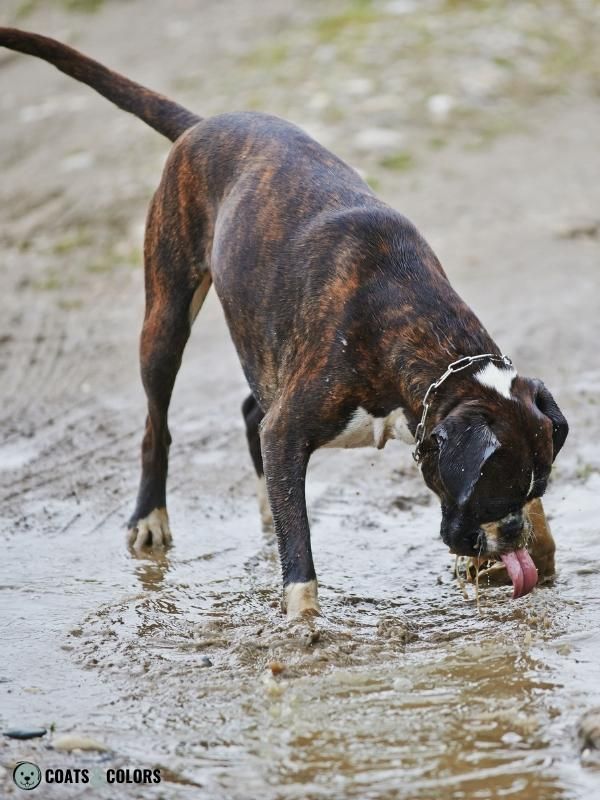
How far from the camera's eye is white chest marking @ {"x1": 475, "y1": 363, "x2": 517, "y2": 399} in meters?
4.46

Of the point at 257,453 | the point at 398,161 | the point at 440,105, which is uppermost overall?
the point at 257,453

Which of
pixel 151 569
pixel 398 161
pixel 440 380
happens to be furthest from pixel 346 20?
pixel 440 380

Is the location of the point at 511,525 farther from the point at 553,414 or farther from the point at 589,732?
the point at 589,732

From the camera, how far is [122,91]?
6402 millimetres

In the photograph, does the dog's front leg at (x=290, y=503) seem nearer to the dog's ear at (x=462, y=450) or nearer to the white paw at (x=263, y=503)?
the dog's ear at (x=462, y=450)

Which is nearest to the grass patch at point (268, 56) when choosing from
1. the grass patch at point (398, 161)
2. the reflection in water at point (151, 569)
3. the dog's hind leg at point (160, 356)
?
the grass patch at point (398, 161)

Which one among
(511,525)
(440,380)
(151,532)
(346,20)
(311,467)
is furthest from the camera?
(346,20)

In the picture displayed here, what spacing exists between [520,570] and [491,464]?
456 mm

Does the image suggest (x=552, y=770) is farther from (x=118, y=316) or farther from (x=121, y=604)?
(x=118, y=316)

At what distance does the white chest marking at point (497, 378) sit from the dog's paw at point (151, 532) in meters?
2.17

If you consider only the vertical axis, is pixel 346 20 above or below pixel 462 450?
below

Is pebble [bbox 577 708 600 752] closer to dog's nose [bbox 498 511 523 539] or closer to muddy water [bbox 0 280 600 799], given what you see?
muddy water [bbox 0 280 600 799]

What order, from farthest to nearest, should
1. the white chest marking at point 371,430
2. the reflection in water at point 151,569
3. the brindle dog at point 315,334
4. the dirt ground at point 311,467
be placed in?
the reflection in water at point 151,569, the white chest marking at point 371,430, the brindle dog at point 315,334, the dirt ground at point 311,467

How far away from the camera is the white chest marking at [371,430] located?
15.8 ft
